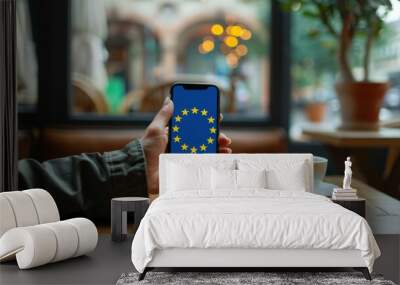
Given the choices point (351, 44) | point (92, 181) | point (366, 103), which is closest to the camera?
point (92, 181)

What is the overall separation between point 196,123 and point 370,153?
142 centimetres

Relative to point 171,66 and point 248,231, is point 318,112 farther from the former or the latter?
point 248,231

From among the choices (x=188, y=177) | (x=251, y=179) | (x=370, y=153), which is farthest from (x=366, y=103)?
(x=188, y=177)

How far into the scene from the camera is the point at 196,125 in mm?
4730

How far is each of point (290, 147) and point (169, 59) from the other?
1.20 m

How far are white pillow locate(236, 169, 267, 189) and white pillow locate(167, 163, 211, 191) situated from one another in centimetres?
18

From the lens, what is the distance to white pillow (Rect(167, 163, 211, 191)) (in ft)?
14.2

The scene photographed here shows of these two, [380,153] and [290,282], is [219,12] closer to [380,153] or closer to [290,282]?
[380,153]

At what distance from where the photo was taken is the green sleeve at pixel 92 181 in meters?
4.68

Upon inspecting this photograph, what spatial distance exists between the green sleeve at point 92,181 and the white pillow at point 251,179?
0.70 metres

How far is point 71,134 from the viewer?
605 cm

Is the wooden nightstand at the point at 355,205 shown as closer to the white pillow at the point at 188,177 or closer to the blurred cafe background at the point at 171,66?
the white pillow at the point at 188,177

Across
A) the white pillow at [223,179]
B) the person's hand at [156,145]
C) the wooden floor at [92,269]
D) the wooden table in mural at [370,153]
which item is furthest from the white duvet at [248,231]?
the wooden table in mural at [370,153]

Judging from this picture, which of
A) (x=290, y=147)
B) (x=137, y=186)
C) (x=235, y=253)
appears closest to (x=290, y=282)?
(x=235, y=253)
